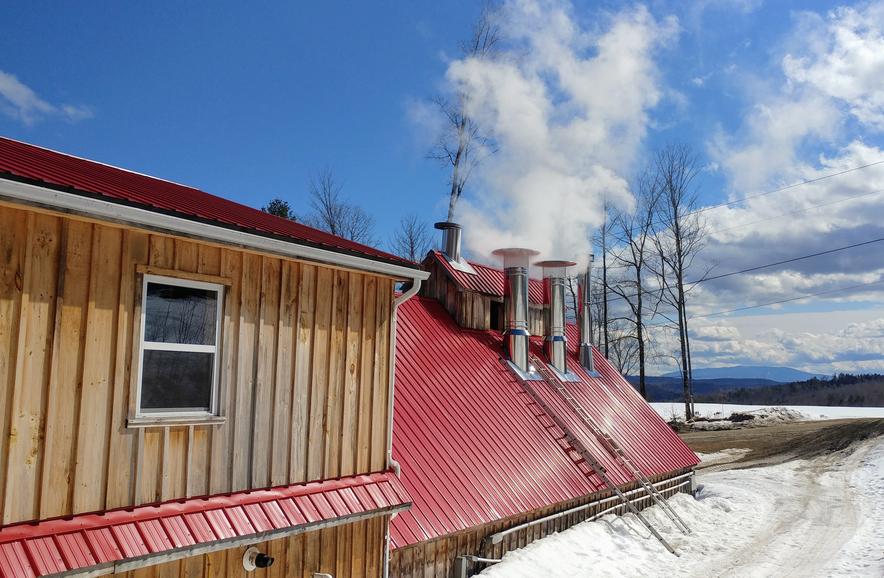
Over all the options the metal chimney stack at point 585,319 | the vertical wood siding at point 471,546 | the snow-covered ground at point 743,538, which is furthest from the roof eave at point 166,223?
the metal chimney stack at point 585,319

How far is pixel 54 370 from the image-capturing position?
445cm

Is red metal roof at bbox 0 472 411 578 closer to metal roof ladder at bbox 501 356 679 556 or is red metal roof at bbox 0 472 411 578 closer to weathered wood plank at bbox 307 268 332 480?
weathered wood plank at bbox 307 268 332 480

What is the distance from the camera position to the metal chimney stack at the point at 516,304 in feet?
45.6

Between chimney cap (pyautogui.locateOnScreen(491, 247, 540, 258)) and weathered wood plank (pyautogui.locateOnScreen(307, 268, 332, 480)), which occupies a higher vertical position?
chimney cap (pyautogui.locateOnScreen(491, 247, 540, 258))

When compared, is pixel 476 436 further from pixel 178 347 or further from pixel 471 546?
pixel 178 347

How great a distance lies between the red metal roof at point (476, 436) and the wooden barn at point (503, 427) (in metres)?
0.03

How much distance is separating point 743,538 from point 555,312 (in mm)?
6277

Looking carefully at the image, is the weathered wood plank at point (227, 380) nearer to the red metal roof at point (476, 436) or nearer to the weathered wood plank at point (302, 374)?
the weathered wood plank at point (302, 374)

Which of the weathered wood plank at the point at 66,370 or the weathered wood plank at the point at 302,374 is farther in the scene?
the weathered wood plank at the point at 302,374

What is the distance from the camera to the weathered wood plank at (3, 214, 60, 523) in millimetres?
4223

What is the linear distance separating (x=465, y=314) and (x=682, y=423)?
22.6m

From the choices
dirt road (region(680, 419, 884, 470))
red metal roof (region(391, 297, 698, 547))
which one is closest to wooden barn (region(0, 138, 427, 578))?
red metal roof (region(391, 297, 698, 547))

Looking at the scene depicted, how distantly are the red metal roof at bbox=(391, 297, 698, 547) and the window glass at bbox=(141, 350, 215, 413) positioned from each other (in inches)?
132

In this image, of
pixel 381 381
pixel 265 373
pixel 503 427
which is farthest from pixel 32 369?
pixel 503 427
